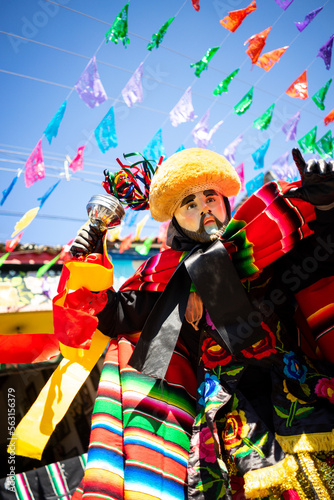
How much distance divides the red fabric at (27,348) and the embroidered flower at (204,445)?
0.90 meters

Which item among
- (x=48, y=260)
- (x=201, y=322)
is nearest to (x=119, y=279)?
(x=48, y=260)

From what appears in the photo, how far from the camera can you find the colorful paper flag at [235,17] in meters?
3.00

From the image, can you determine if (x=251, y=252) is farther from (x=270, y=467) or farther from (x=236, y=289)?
(x=270, y=467)

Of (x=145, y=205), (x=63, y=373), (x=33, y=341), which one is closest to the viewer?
(x=63, y=373)

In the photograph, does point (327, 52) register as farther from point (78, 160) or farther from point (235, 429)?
point (235, 429)

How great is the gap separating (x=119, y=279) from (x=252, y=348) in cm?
318

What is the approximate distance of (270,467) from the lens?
1.21 m

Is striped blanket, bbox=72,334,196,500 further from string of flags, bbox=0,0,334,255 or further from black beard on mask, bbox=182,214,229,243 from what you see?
string of flags, bbox=0,0,334,255

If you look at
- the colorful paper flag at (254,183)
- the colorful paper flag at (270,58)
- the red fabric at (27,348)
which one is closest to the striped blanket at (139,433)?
the red fabric at (27,348)

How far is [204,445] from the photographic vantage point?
4.51 feet

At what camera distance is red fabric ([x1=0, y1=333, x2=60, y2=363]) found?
187 centimetres

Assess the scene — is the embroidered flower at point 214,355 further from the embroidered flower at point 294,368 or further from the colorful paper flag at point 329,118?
the colorful paper flag at point 329,118

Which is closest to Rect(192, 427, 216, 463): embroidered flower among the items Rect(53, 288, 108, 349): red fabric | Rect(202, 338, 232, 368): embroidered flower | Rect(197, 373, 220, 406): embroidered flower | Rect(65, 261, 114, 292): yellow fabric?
Rect(197, 373, 220, 406): embroidered flower

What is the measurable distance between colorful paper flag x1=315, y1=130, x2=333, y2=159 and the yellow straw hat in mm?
3223
